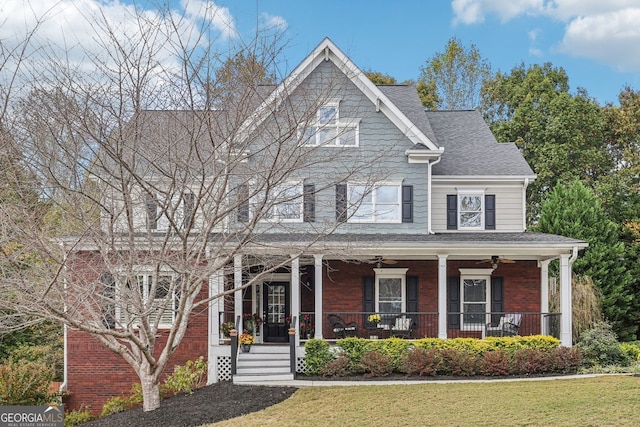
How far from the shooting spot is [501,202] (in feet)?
73.1

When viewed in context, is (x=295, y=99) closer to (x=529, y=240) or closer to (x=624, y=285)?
(x=529, y=240)

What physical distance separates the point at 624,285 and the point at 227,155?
19.0 metres

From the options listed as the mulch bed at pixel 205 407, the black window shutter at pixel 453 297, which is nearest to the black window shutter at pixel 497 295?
the black window shutter at pixel 453 297

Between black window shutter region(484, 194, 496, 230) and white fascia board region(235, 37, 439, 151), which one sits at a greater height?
white fascia board region(235, 37, 439, 151)

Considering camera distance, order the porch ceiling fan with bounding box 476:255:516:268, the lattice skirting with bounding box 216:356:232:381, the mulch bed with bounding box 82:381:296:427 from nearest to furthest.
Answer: the mulch bed with bounding box 82:381:296:427
the lattice skirting with bounding box 216:356:232:381
the porch ceiling fan with bounding box 476:255:516:268

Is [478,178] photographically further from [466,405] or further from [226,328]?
[466,405]

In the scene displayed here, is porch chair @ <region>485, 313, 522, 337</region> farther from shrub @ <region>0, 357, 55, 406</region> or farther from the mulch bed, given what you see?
shrub @ <region>0, 357, 55, 406</region>

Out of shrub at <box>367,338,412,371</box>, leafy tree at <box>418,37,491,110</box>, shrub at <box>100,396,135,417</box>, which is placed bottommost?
shrub at <box>100,396,135,417</box>

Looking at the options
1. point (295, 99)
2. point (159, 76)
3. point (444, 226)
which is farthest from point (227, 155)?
point (444, 226)

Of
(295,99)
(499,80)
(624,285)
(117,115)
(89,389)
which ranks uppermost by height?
(499,80)

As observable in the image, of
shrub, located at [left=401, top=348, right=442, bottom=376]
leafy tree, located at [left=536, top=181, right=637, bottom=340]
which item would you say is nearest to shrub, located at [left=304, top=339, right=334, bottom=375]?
shrub, located at [left=401, top=348, right=442, bottom=376]

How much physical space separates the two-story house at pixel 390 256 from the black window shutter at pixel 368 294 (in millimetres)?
31

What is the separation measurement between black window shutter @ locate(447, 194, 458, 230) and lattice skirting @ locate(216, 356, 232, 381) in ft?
27.3

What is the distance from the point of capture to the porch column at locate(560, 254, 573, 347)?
18.6m
